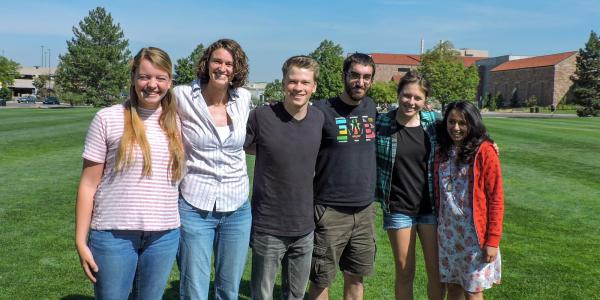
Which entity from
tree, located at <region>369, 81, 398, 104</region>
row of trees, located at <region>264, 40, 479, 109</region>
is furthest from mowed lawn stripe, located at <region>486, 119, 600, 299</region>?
tree, located at <region>369, 81, 398, 104</region>

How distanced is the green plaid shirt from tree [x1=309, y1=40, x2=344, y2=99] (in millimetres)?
54177

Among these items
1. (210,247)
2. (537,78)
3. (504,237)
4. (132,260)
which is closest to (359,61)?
(210,247)

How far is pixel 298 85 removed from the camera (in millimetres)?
3270

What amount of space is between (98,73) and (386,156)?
7122 cm

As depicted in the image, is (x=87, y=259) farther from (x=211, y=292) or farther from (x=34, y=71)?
(x=34, y=71)

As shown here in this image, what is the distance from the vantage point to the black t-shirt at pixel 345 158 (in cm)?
362

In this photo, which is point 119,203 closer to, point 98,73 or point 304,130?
point 304,130

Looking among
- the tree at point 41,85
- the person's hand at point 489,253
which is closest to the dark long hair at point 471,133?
the person's hand at point 489,253

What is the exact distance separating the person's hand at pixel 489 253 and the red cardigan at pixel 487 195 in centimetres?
3

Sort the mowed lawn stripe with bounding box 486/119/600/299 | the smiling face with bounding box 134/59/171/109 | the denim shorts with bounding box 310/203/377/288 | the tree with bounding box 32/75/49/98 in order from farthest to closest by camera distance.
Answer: the tree with bounding box 32/75/49/98 → the mowed lawn stripe with bounding box 486/119/600/299 → the denim shorts with bounding box 310/203/377/288 → the smiling face with bounding box 134/59/171/109

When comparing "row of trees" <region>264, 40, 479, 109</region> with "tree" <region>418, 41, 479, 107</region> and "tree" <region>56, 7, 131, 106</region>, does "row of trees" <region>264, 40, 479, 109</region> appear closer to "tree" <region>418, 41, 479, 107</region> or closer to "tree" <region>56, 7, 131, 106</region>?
"tree" <region>418, 41, 479, 107</region>

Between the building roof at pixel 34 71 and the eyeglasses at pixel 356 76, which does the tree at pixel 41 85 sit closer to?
the building roof at pixel 34 71

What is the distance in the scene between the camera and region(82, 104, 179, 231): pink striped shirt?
104 inches

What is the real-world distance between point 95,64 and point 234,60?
70276 millimetres
